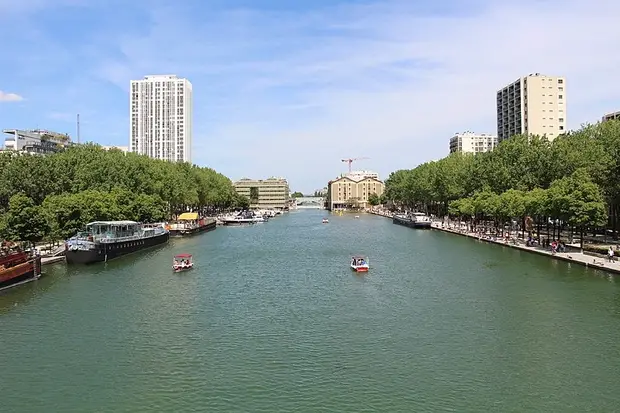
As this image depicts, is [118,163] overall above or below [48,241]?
above

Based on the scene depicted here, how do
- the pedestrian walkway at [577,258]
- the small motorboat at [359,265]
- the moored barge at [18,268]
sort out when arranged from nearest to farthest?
1. the moored barge at [18,268]
2. the pedestrian walkway at [577,258]
3. the small motorboat at [359,265]

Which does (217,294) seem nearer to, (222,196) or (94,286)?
(94,286)

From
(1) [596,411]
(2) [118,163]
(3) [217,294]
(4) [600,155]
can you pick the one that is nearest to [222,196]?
(2) [118,163]

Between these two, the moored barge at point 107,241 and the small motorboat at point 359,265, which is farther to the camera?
the moored barge at point 107,241

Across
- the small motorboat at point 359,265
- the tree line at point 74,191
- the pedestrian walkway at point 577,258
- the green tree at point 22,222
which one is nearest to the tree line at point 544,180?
the pedestrian walkway at point 577,258

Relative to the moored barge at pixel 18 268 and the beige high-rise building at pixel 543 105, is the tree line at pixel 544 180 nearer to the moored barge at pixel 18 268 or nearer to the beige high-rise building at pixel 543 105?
the beige high-rise building at pixel 543 105

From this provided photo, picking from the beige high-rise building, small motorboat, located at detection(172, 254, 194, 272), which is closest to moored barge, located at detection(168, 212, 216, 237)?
small motorboat, located at detection(172, 254, 194, 272)
